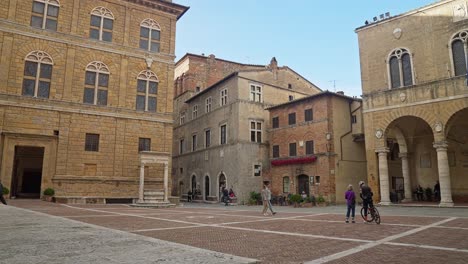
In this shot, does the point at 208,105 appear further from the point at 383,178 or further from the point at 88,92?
the point at 383,178

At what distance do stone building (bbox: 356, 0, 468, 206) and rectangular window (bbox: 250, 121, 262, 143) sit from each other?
10874mm

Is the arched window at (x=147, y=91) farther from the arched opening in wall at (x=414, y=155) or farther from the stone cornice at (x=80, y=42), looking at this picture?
the arched opening in wall at (x=414, y=155)

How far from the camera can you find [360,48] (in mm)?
28094

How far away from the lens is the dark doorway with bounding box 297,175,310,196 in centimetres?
2940

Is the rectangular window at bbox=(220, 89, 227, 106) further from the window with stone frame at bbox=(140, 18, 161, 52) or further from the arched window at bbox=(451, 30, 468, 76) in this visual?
the arched window at bbox=(451, 30, 468, 76)

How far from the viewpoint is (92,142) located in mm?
25625

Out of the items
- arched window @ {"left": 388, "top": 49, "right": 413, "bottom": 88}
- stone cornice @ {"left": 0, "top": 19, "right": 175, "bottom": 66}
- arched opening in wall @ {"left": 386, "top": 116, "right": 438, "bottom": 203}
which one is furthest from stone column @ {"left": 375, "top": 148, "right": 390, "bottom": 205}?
stone cornice @ {"left": 0, "top": 19, "right": 175, "bottom": 66}

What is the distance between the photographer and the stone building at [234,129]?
1268 inches

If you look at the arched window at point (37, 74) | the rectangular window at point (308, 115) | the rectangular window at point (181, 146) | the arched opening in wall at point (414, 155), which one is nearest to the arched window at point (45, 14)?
the arched window at point (37, 74)

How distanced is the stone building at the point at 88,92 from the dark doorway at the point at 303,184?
471 inches

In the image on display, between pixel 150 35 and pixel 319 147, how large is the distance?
699 inches

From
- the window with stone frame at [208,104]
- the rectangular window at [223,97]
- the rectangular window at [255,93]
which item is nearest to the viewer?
the rectangular window at [255,93]

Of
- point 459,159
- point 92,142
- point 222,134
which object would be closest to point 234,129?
point 222,134

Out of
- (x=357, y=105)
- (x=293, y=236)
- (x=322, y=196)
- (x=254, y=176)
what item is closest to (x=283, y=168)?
(x=254, y=176)
